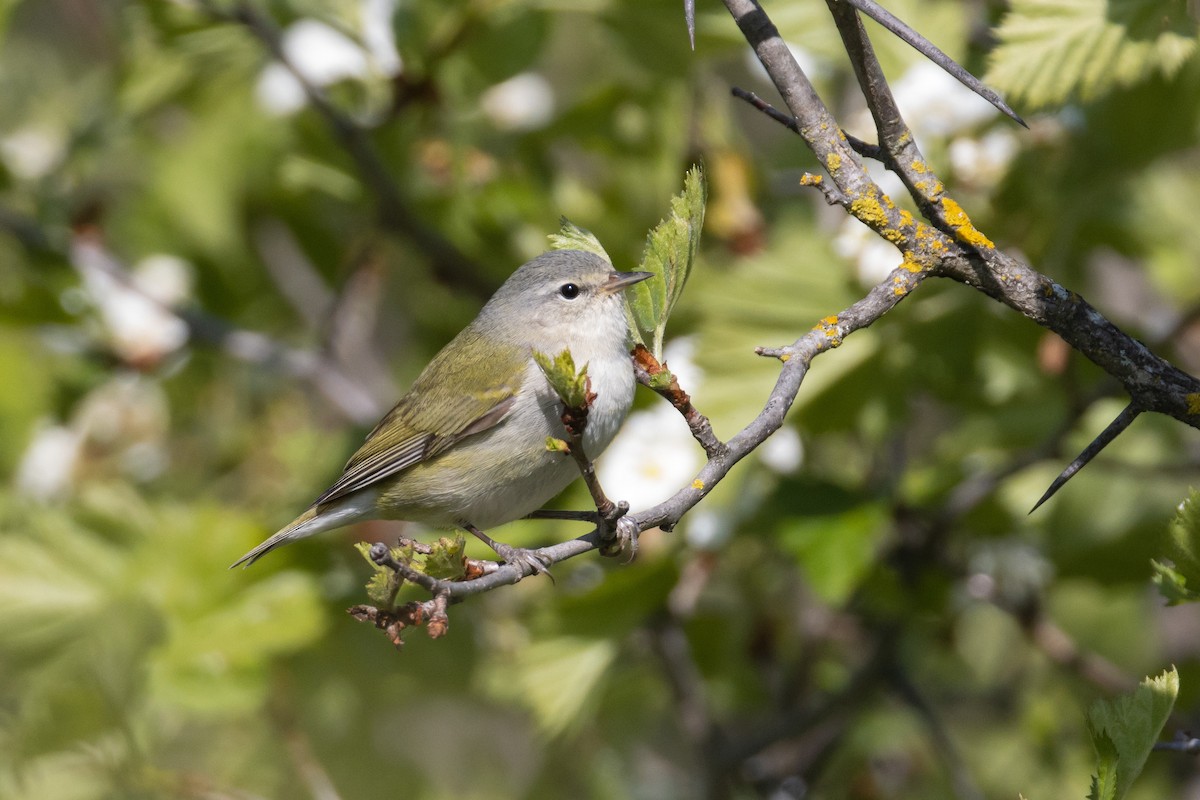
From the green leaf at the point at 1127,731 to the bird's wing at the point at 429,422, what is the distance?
1.63m

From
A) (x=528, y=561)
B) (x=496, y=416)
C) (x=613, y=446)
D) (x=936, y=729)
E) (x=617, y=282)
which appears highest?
(x=617, y=282)

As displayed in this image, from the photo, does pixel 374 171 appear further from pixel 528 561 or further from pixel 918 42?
pixel 918 42

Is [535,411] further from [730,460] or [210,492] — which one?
[210,492]

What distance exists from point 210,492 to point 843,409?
110 inches

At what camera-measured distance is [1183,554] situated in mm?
1743

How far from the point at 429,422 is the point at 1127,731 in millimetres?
1926

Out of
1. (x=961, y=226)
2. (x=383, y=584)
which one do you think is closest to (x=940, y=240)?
(x=961, y=226)

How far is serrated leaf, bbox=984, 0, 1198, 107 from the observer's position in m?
2.29

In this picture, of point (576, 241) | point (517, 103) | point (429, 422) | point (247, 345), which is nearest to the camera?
point (576, 241)

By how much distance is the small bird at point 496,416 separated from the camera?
271cm

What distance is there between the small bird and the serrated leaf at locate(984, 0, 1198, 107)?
1.04 meters

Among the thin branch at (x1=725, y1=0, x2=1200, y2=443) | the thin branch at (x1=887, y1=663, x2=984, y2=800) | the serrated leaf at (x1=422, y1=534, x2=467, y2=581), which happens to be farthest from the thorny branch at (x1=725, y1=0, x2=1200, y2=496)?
the thin branch at (x1=887, y1=663, x2=984, y2=800)

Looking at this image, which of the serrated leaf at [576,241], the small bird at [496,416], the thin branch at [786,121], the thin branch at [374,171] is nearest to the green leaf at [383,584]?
A: the serrated leaf at [576,241]

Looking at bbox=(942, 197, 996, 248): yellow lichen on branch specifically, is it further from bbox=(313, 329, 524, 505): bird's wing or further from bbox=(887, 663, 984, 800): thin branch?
bbox=(887, 663, 984, 800): thin branch
